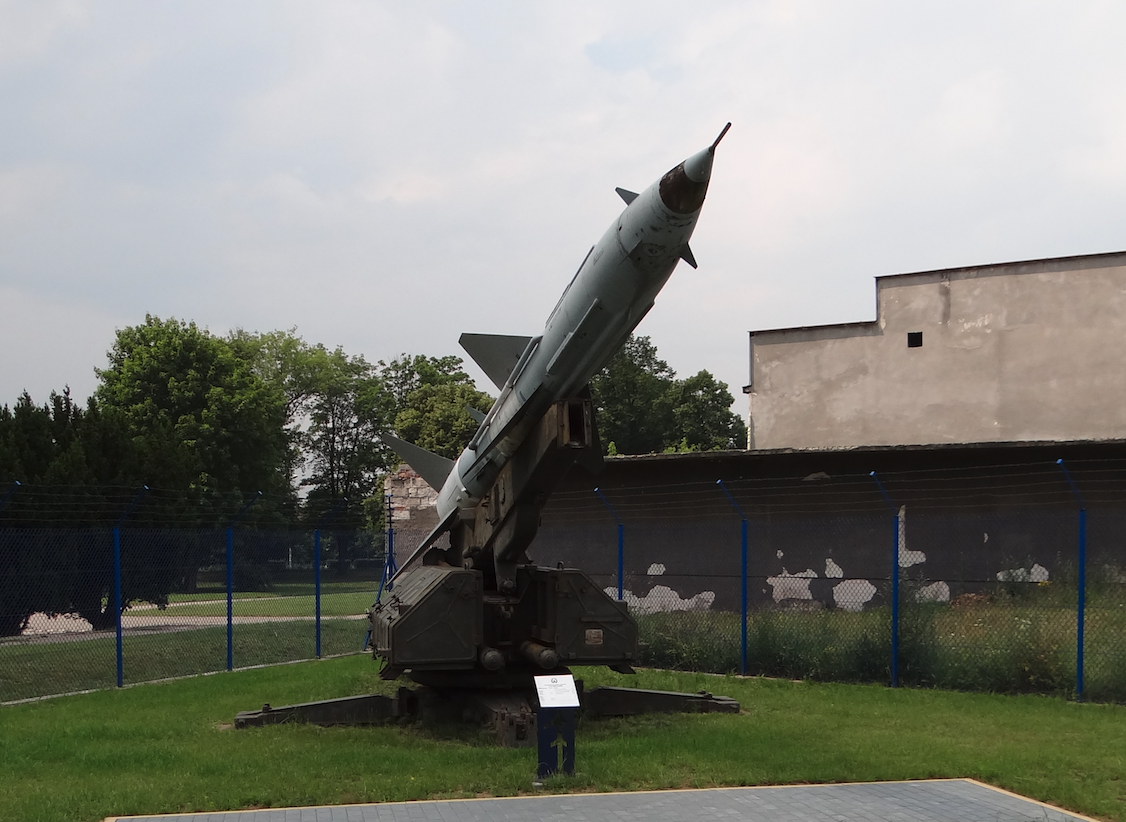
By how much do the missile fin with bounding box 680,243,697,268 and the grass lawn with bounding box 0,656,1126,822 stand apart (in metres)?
3.91

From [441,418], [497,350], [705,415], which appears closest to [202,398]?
[441,418]

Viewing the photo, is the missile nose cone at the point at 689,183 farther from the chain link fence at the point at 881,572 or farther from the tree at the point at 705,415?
the tree at the point at 705,415

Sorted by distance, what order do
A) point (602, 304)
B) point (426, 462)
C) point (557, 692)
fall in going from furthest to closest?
1. point (426, 462)
2. point (602, 304)
3. point (557, 692)

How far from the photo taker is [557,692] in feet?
27.1

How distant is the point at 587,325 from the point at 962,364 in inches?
653

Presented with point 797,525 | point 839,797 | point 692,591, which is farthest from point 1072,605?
point 839,797

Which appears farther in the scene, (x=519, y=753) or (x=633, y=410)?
(x=633, y=410)

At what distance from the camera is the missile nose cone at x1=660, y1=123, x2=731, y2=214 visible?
779 centimetres

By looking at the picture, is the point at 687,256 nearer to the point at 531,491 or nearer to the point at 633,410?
the point at 531,491

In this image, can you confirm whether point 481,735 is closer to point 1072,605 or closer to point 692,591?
point 1072,605

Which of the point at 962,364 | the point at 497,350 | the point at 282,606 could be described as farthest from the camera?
the point at 282,606

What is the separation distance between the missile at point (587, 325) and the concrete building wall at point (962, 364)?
594 inches

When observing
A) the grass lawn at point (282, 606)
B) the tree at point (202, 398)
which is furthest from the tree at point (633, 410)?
the grass lawn at point (282, 606)

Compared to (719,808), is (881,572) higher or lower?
higher
